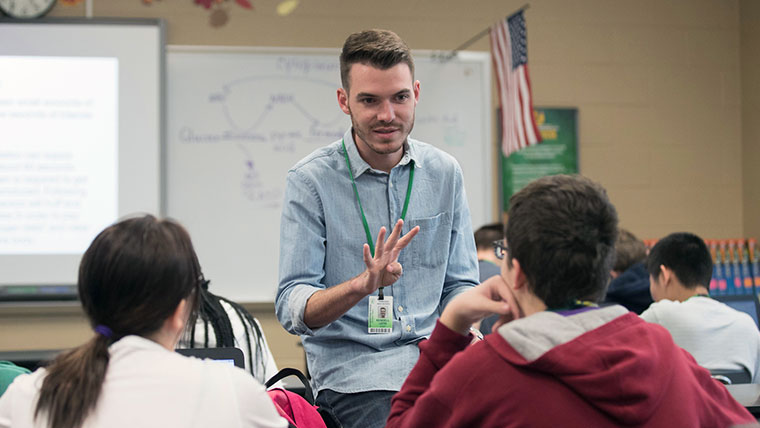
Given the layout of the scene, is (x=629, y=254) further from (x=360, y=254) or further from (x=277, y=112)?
(x=360, y=254)

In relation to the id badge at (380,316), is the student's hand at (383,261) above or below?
above

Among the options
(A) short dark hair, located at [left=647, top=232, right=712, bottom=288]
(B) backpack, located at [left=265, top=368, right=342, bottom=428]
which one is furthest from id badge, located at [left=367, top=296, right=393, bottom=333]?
(A) short dark hair, located at [left=647, top=232, right=712, bottom=288]

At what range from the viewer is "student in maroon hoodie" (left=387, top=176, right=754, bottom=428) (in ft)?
3.66

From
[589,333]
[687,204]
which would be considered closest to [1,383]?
[589,333]

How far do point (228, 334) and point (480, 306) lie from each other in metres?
1.00

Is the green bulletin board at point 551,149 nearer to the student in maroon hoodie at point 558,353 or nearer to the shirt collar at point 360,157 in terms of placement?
the shirt collar at point 360,157

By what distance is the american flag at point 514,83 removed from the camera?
3865 millimetres

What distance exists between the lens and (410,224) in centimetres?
198

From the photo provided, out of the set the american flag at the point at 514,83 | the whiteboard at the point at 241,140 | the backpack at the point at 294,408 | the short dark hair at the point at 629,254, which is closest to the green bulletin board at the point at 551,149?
the american flag at the point at 514,83

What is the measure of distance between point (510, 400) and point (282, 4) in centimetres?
383

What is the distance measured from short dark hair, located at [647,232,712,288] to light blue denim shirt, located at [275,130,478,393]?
4.66 feet

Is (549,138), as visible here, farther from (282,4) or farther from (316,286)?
(316,286)

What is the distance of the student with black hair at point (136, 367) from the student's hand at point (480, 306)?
0.35 m

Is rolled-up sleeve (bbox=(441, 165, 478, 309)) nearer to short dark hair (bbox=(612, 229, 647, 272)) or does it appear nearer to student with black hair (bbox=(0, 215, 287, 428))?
student with black hair (bbox=(0, 215, 287, 428))
